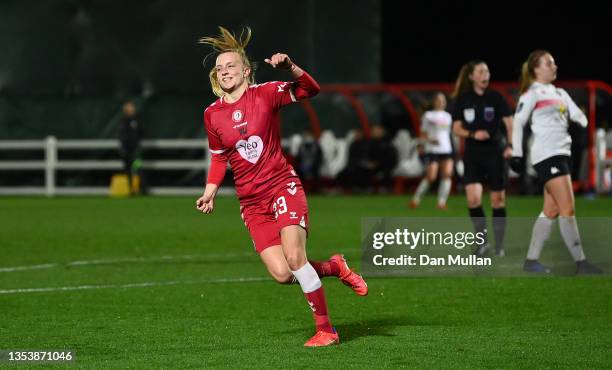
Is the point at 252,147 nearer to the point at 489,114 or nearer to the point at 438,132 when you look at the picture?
the point at 489,114

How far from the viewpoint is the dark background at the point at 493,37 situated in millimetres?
41031

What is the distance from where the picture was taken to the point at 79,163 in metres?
34.0

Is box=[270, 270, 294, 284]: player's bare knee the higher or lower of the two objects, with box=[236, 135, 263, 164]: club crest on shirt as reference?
lower

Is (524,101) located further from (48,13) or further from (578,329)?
(48,13)

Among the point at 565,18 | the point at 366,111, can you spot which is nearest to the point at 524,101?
the point at 366,111

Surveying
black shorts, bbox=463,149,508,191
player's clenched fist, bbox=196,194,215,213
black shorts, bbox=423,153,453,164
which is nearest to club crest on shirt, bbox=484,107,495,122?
black shorts, bbox=463,149,508,191

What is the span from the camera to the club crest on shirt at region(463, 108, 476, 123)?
15.1 metres

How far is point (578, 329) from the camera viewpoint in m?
9.77

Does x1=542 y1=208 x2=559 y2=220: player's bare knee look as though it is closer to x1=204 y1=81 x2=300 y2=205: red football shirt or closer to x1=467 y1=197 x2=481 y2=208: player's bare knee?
x1=467 y1=197 x2=481 y2=208: player's bare knee

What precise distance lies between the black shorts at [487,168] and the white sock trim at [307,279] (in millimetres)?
6360

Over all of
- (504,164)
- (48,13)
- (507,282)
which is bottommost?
(507,282)

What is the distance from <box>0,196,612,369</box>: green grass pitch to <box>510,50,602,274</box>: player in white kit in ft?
1.95

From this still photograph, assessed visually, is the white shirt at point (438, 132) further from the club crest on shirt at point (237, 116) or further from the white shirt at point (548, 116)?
the club crest on shirt at point (237, 116)

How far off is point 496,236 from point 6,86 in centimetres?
2289
